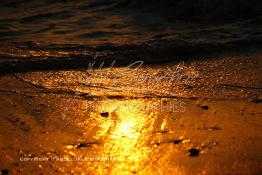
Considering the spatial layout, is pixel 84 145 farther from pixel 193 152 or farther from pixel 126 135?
pixel 193 152

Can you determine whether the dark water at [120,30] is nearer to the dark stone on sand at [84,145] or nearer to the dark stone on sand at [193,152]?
the dark stone on sand at [84,145]

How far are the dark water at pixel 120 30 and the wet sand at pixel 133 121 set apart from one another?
0.64 meters

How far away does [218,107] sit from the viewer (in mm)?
2918

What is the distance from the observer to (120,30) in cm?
575

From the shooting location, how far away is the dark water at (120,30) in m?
4.56

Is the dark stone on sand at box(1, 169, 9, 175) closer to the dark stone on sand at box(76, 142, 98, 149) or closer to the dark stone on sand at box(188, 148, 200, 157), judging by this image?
the dark stone on sand at box(76, 142, 98, 149)

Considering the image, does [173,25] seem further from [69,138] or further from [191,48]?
[69,138]

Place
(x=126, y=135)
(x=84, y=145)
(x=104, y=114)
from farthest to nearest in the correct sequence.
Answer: (x=104, y=114) → (x=126, y=135) → (x=84, y=145)

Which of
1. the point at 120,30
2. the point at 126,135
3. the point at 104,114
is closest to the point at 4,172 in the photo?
the point at 126,135

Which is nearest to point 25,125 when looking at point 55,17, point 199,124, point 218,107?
point 199,124

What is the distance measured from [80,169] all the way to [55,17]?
5128 mm

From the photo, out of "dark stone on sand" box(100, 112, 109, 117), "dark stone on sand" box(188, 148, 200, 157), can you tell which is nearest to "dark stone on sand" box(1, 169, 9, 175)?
"dark stone on sand" box(100, 112, 109, 117)

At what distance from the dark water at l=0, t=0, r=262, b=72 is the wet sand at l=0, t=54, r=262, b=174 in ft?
2.08

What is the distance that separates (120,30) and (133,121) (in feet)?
10.6
